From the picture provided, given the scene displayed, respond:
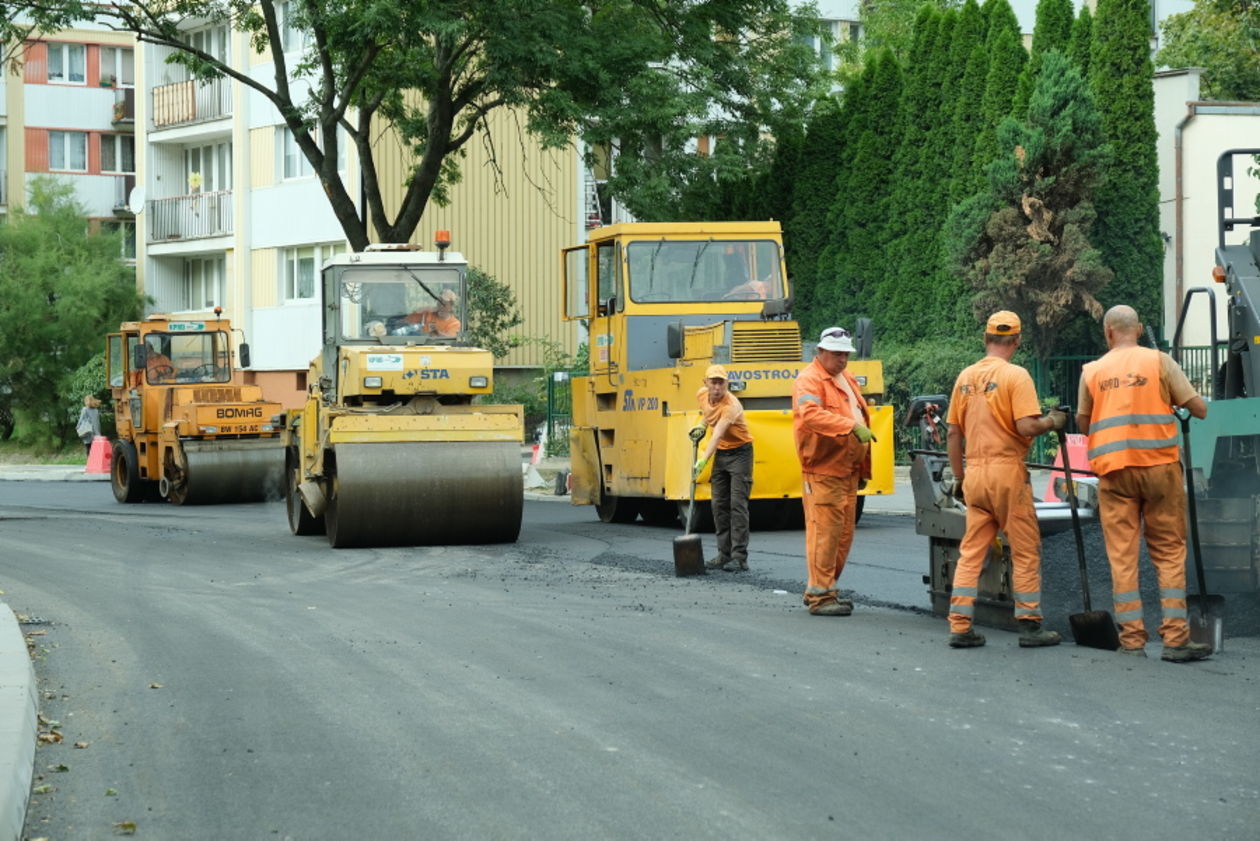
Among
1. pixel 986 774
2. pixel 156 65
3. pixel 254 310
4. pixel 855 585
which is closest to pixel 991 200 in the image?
pixel 855 585

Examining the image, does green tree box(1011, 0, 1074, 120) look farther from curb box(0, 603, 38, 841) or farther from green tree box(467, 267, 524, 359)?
curb box(0, 603, 38, 841)

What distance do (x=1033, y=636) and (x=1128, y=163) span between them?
17.7m

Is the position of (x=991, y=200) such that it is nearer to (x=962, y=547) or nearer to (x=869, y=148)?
(x=869, y=148)

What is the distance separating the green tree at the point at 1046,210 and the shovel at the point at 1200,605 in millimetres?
15620

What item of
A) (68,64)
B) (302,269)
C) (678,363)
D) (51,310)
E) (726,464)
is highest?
(68,64)

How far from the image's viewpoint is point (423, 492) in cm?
1686

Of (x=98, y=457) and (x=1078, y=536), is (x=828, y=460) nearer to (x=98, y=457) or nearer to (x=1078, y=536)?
(x=1078, y=536)

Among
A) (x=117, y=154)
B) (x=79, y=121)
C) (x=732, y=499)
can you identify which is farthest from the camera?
(x=117, y=154)

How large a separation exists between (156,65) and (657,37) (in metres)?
25.9

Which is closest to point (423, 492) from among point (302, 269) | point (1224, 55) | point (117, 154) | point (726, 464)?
point (726, 464)

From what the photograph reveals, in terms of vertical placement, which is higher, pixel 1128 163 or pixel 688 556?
pixel 1128 163

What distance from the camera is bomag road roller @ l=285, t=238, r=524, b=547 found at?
1686 centimetres

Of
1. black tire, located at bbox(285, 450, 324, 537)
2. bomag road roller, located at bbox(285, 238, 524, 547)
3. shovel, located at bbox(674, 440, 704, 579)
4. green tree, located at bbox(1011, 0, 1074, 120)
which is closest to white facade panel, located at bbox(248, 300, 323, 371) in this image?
green tree, located at bbox(1011, 0, 1074, 120)

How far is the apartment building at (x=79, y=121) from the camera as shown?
56.8 m
